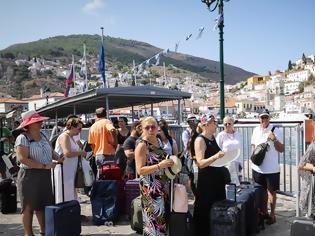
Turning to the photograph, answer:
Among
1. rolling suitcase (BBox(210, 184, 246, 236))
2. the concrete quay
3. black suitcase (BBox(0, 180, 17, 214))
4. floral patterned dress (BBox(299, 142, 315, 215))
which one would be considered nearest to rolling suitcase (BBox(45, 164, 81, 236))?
the concrete quay

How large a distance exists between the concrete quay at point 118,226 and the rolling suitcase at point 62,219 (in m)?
0.51

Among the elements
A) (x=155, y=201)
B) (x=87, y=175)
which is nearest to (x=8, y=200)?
(x=87, y=175)

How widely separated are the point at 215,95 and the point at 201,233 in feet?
595

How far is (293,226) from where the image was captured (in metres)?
3.60

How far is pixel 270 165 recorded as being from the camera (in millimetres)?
5551

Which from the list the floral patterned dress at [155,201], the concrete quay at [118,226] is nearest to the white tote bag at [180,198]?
the floral patterned dress at [155,201]

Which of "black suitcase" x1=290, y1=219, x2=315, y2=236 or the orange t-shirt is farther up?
the orange t-shirt

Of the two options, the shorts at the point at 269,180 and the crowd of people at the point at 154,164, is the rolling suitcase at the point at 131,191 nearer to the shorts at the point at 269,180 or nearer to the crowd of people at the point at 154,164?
the crowd of people at the point at 154,164

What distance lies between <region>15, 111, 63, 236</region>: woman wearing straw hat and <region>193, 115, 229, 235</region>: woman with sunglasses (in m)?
1.87

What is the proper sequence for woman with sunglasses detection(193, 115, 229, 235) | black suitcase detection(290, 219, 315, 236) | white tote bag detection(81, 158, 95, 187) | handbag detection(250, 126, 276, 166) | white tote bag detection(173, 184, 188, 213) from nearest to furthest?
black suitcase detection(290, 219, 315, 236), white tote bag detection(173, 184, 188, 213), woman with sunglasses detection(193, 115, 229, 235), handbag detection(250, 126, 276, 166), white tote bag detection(81, 158, 95, 187)

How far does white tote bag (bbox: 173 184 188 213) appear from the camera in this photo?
13.8 ft

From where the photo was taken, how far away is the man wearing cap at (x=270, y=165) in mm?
5551

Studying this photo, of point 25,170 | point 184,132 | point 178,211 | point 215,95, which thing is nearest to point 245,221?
point 178,211

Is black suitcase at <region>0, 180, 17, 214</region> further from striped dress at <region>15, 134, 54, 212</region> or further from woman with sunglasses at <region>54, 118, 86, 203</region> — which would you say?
striped dress at <region>15, 134, 54, 212</region>
